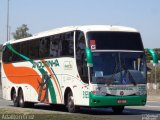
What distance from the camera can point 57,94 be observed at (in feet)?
82.2

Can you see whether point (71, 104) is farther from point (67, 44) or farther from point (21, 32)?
point (21, 32)

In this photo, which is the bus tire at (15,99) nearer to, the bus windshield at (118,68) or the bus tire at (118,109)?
the bus tire at (118,109)

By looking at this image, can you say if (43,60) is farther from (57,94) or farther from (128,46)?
(128,46)

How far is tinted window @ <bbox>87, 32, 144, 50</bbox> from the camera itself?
22047 millimetres

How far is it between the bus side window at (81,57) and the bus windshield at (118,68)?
494 millimetres

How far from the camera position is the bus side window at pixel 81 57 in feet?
72.2

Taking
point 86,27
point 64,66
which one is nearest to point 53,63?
point 64,66

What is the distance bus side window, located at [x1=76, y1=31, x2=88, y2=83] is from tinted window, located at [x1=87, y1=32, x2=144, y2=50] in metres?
0.47

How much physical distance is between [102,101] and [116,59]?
185 cm

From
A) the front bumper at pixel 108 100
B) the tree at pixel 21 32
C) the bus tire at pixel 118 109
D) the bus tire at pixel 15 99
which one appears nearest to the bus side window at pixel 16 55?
the bus tire at pixel 15 99

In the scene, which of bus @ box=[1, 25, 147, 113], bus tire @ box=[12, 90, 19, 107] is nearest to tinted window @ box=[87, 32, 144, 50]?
bus @ box=[1, 25, 147, 113]

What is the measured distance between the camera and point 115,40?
22.4m

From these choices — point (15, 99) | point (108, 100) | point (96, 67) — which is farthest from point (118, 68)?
point (15, 99)

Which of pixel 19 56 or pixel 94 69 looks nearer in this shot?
pixel 94 69
